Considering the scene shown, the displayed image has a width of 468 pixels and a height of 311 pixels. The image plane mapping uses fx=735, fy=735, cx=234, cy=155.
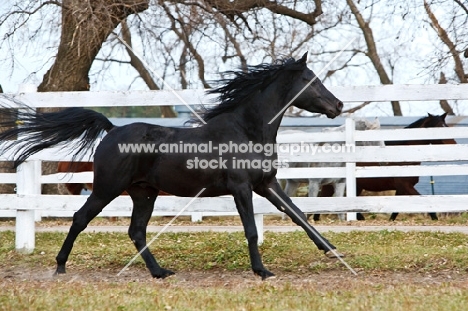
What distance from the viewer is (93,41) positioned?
14602 millimetres

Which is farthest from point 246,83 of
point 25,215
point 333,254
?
point 25,215

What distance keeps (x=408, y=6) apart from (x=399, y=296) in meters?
11.1

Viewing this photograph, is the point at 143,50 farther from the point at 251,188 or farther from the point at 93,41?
the point at 251,188

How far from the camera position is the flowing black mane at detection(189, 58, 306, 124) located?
7430mm

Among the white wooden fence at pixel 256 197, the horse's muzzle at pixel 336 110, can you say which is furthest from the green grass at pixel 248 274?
the horse's muzzle at pixel 336 110

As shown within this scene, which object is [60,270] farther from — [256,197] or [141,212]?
[256,197]

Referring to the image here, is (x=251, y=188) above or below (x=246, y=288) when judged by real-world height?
above

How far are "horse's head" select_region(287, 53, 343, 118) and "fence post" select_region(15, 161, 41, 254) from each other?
3.54m

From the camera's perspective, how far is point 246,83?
7.46m

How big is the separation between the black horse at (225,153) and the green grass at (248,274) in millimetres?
525

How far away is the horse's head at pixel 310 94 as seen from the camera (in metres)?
7.43

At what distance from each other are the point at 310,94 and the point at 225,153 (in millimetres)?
1095

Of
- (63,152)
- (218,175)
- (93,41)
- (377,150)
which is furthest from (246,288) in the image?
(93,41)

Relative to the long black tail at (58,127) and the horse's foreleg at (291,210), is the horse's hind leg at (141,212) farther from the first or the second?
the horse's foreleg at (291,210)
